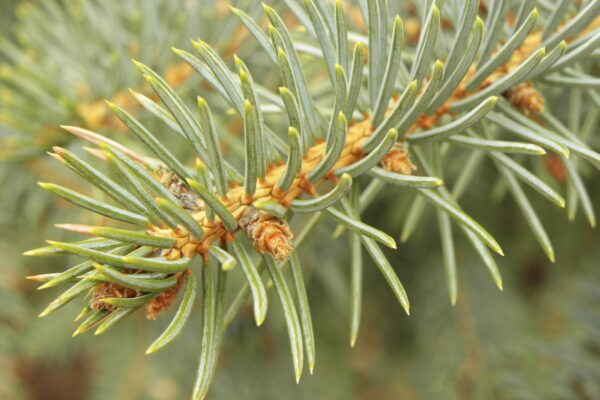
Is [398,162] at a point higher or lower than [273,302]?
higher

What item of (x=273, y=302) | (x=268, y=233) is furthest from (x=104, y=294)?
(x=273, y=302)

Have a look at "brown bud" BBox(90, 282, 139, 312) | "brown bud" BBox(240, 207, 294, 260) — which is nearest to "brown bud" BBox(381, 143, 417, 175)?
"brown bud" BBox(240, 207, 294, 260)

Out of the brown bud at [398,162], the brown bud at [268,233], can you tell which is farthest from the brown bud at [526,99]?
the brown bud at [268,233]

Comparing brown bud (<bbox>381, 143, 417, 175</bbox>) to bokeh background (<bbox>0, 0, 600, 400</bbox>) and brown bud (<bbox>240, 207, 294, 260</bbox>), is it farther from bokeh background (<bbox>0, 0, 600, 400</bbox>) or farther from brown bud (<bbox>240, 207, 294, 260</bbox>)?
bokeh background (<bbox>0, 0, 600, 400</bbox>)

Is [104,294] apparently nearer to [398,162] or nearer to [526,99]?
[398,162]

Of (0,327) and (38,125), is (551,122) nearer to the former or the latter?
(38,125)

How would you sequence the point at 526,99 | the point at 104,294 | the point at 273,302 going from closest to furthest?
the point at 104,294
the point at 526,99
the point at 273,302
